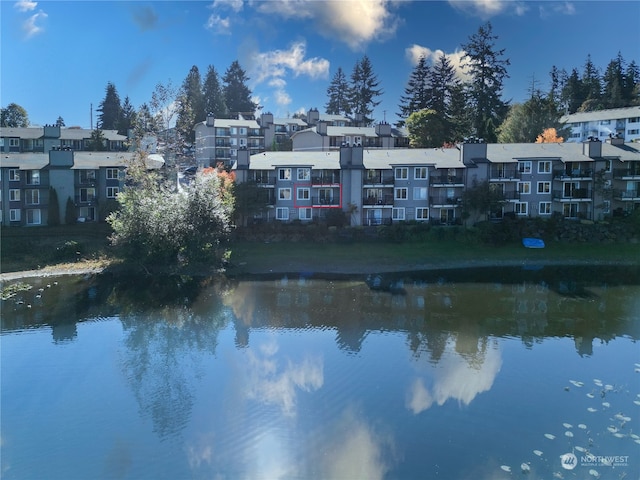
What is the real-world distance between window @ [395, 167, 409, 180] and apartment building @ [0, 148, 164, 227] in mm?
24378

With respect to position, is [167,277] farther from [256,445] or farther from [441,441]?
[441,441]

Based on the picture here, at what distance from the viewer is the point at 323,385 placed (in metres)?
22.0

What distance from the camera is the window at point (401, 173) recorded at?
5169cm

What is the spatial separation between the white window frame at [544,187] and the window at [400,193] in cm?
1295

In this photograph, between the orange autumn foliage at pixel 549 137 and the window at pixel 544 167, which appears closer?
the window at pixel 544 167

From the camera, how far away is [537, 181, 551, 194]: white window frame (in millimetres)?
51750

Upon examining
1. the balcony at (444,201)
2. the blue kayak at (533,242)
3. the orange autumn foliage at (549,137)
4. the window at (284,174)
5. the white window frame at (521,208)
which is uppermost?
the orange autumn foliage at (549,137)

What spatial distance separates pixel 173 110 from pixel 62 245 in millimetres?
20355

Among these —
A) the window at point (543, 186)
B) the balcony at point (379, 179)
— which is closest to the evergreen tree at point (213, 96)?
Answer: the balcony at point (379, 179)

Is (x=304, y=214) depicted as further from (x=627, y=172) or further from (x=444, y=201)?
(x=627, y=172)

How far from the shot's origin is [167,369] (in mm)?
24125

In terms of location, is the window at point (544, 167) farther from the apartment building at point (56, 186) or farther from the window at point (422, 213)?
the apartment building at point (56, 186)

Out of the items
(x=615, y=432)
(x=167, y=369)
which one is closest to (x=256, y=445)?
(x=167, y=369)

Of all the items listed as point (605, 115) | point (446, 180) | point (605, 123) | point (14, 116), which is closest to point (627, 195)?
point (446, 180)
